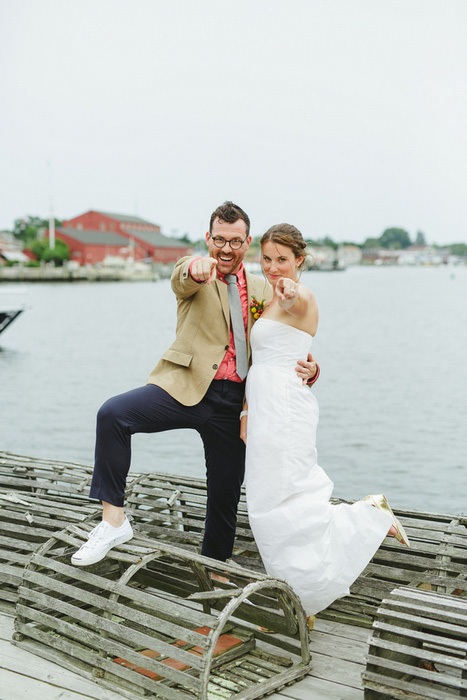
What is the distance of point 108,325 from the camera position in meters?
48.2

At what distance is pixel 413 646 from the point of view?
3191 millimetres

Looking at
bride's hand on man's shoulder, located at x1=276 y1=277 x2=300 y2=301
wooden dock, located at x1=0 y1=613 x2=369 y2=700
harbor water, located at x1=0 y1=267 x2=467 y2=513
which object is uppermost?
bride's hand on man's shoulder, located at x1=276 y1=277 x2=300 y2=301

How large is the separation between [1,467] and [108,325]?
140ft

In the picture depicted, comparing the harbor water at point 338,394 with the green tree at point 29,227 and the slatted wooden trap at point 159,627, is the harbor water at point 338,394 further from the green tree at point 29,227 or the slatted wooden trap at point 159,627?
the green tree at point 29,227

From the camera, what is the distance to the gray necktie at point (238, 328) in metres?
3.93

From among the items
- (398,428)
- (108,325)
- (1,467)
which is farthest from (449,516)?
(108,325)

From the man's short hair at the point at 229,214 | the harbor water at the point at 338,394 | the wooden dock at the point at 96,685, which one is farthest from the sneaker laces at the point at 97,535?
the harbor water at the point at 338,394

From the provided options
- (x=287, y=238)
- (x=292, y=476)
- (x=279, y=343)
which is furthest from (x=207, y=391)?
(x=287, y=238)

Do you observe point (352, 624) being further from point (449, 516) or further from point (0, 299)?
point (0, 299)

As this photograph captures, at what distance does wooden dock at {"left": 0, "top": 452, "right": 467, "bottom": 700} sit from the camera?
10.0 feet

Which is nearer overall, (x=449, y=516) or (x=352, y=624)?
(x=352, y=624)

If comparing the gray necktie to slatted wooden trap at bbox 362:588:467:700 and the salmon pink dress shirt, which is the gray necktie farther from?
slatted wooden trap at bbox 362:588:467:700

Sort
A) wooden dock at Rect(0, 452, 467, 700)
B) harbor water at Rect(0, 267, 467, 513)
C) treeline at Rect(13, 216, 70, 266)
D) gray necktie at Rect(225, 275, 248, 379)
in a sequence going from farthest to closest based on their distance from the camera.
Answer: treeline at Rect(13, 216, 70, 266) < harbor water at Rect(0, 267, 467, 513) < gray necktie at Rect(225, 275, 248, 379) < wooden dock at Rect(0, 452, 467, 700)

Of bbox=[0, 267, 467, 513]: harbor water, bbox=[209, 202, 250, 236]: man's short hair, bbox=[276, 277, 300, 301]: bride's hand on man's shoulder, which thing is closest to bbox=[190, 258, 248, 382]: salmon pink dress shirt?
bbox=[209, 202, 250, 236]: man's short hair
